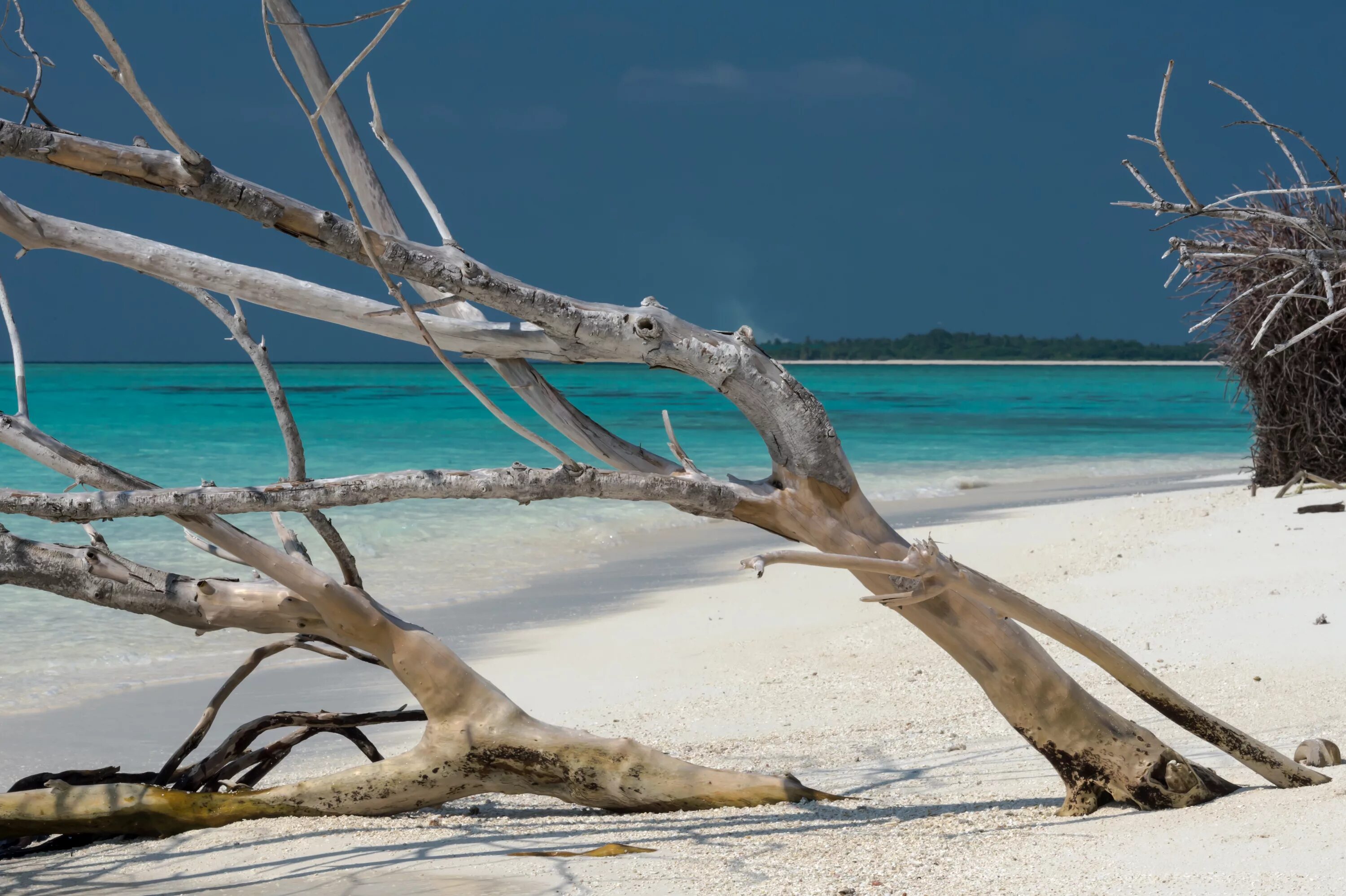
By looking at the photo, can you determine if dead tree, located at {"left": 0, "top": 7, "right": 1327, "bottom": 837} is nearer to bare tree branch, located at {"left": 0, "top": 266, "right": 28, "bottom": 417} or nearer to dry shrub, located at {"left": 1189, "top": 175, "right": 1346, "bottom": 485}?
bare tree branch, located at {"left": 0, "top": 266, "right": 28, "bottom": 417}

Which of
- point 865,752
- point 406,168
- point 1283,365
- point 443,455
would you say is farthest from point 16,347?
point 443,455

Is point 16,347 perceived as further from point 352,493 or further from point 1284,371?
point 1284,371

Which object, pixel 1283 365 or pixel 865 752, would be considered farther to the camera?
pixel 1283 365

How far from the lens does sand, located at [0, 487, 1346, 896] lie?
8.38 ft

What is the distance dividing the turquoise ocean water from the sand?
1912 mm

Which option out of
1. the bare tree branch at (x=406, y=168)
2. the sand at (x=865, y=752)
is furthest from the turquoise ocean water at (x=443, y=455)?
the bare tree branch at (x=406, y=168)

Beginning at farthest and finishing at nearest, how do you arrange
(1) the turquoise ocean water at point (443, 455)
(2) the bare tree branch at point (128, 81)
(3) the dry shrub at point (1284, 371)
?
(3) the dry shrub at point (1284, 371), (1) the turquoise ocean water at point (443, 455), (2) the bare tree branch at point (128, 81)

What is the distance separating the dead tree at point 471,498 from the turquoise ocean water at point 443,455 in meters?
2.78

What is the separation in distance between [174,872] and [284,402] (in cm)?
139

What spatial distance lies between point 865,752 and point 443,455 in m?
19.4

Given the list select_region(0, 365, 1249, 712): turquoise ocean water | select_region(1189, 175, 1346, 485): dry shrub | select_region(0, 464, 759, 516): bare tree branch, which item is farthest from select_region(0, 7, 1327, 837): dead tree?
select_region(1189, 175, 1346, 485): dry shrub

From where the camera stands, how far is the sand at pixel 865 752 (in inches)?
101

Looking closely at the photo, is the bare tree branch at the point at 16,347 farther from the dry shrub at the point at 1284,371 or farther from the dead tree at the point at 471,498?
the dry shrub at the point at 1284,371

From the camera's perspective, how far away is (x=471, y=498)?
2637 millimetres
